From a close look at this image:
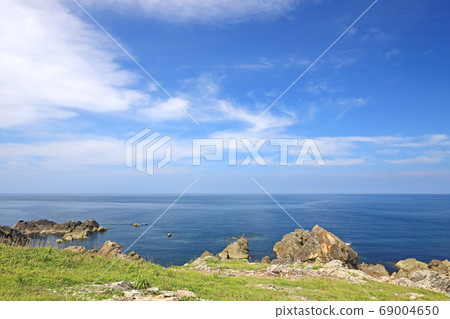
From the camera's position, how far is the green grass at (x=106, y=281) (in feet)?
32.2

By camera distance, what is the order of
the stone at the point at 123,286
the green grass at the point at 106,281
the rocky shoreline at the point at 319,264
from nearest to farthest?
the green grass at the point at 106,281, the stone at the point at 123,286, the rocky shoreline at the point at 319,264

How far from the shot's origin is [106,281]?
39.2 ft

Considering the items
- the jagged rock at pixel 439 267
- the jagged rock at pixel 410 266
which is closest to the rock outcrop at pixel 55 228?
the jagged rock at pixel 410 266

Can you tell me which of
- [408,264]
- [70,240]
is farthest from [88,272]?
[70,240]

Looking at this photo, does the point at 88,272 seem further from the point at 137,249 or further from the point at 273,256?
the point at 137,249

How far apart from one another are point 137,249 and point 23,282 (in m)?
57.3

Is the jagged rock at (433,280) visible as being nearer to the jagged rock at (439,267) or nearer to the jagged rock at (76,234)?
the jagged rock at (439,267)

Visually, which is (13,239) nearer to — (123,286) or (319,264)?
(123,286)

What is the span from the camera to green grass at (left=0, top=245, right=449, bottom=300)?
980 cm

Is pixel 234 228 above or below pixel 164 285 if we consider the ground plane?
below

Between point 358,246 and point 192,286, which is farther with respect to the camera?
point 358,246

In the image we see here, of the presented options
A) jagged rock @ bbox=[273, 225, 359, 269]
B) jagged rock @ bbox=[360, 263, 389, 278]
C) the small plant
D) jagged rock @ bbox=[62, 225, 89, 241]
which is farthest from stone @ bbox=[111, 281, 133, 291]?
jagged rock @ bbox=[62, 225, 89, 241]

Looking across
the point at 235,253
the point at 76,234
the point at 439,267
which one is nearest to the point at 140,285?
the point at 235,253
